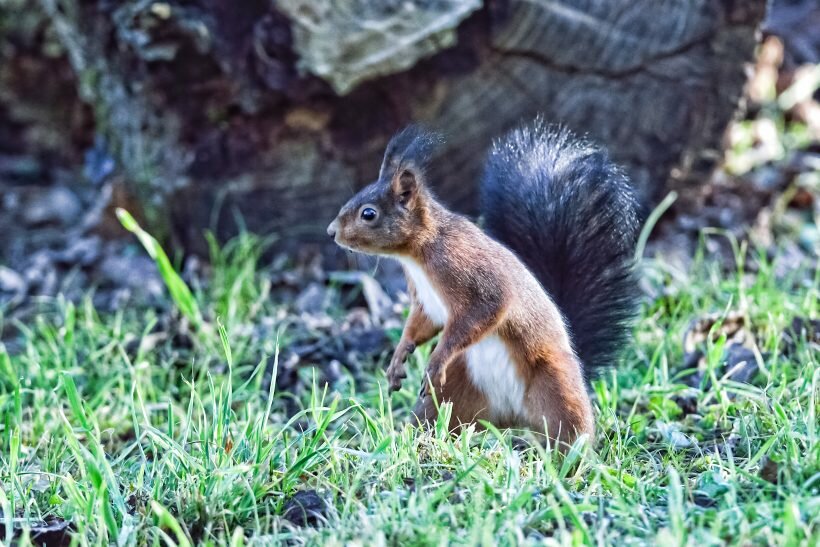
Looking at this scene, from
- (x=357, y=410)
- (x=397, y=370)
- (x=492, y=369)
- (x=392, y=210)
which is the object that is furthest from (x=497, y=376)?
(x=392, y=210)

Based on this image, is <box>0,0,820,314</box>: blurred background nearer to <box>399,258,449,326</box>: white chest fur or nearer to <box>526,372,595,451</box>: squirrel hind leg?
<box>399,258,449,326</box>: white chest fur

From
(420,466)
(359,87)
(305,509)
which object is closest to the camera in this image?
(305,509)

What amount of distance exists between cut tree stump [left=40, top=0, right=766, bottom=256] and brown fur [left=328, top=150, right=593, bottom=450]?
1.58 meters

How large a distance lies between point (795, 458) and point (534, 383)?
72 centimetres

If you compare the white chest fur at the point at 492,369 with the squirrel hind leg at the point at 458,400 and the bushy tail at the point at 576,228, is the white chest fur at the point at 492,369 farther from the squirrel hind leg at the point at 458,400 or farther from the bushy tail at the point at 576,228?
the bushy tail at the point at 576,228

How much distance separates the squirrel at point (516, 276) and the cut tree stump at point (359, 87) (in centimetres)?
126

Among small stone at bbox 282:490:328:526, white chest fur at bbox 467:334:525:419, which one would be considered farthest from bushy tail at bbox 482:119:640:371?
small stone at bbox 282:490:328:526

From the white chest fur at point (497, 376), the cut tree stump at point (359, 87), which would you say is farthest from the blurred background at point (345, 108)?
the white chest fur at point (497, 376)

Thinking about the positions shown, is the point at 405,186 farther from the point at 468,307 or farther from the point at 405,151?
the point at 468,307

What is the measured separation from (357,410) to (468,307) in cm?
48

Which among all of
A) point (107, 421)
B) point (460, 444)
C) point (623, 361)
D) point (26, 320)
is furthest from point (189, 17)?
point (460, 444)

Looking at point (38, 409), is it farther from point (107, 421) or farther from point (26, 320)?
point (26, 320)

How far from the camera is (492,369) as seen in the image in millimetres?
2963

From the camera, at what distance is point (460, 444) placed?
8.76ft
